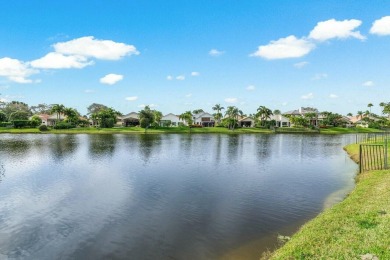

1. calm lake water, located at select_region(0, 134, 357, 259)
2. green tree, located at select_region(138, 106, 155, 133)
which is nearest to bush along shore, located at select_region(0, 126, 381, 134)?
green tree, located at select_region(138, 106, 155, 133)

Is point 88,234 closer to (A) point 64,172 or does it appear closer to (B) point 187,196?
(B) point 187,196

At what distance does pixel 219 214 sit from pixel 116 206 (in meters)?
7.71

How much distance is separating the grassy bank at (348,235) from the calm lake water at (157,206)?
2.41 m

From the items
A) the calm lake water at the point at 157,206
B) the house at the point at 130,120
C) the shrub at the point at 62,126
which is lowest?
the calm lake water at the point at 157,206

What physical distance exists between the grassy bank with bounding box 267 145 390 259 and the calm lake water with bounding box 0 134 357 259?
7.92 ft

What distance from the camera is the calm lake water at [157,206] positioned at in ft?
50.0

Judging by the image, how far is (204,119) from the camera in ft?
517

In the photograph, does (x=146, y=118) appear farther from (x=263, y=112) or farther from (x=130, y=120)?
(x=263, y=112)

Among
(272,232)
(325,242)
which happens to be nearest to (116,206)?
(272,232)

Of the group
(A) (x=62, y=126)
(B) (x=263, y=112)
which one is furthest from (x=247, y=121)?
(A) (x=62, y=126)

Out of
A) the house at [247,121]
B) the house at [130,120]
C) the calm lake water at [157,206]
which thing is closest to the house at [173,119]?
Result: the house at [130,120]

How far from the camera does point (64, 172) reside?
115 feet

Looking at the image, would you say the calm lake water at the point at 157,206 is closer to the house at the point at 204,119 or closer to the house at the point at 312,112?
the house at the point at 204,119

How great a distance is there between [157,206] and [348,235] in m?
13.3
